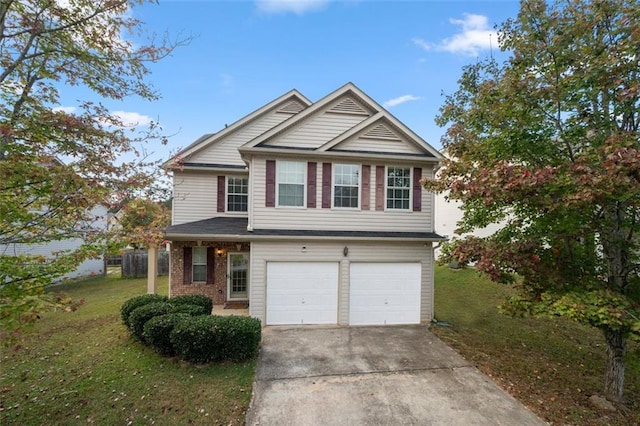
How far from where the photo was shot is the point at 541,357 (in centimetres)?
755

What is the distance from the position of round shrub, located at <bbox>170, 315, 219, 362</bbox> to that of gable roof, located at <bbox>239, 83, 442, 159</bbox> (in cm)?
550

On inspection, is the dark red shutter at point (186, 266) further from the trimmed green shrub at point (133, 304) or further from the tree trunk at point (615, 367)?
the tree trunk at point (615, 367)

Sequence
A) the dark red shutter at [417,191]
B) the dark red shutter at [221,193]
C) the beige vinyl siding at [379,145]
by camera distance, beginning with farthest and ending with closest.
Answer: the dark red shutter at [221,193], the dark red shutter at [417,191], the beige vinyl siding at [379,145]

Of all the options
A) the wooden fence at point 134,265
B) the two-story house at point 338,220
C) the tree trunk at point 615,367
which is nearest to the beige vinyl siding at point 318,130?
the two-story house at point 338,220

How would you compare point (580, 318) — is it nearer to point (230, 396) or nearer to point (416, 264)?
point (416, 264)

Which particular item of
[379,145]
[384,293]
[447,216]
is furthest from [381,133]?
[447,216]

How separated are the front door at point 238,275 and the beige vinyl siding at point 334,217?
3.18m

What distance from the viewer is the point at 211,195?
12406mm

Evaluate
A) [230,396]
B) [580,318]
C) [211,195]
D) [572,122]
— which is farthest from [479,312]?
[211,195]

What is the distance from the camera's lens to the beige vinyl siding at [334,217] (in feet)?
31.3

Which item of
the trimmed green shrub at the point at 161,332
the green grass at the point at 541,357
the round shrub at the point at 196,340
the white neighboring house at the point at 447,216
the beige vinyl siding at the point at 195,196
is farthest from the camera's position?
the white neighboring house at the point at 447,216

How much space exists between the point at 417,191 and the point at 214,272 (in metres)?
8.54

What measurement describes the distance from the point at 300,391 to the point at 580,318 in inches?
200

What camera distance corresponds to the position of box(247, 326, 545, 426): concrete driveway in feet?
16.4
